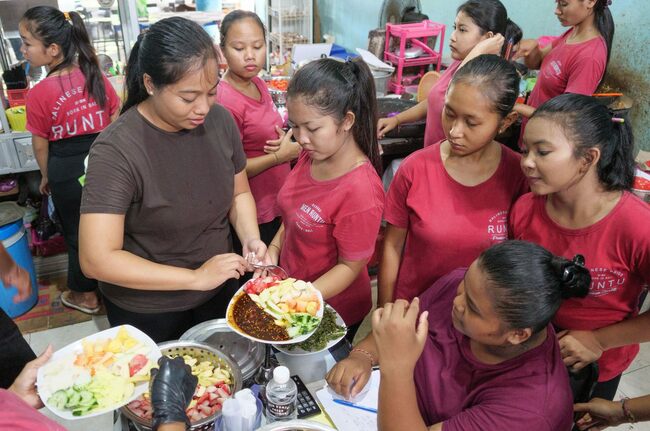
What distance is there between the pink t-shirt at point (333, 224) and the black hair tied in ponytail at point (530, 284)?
50 cm

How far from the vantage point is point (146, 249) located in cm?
154

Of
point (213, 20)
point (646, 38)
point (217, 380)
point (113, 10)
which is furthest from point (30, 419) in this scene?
point (213, 20)

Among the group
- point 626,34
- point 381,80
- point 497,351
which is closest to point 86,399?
point 497,351

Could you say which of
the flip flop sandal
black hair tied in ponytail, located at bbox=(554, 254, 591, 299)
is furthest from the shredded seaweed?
the flip flop sandal

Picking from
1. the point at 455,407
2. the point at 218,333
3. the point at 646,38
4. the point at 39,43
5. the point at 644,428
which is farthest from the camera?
the point at 646,38

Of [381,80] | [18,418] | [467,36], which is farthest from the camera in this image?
[381,80]

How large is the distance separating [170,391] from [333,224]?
30.2 inches

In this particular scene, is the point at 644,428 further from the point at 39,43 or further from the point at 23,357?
the point at 39,43

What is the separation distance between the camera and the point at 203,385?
1333 mm

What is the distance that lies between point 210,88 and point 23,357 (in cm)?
96

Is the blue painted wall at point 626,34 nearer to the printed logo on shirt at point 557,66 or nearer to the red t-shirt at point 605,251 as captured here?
the printed logo on shirt at point 557,66

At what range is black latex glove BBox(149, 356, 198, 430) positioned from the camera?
42.0 inches

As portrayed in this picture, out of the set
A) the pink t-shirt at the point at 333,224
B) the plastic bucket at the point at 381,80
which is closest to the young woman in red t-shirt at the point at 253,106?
the pink t-shirt at the point at 333,224

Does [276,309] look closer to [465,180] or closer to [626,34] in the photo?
[465,180]
